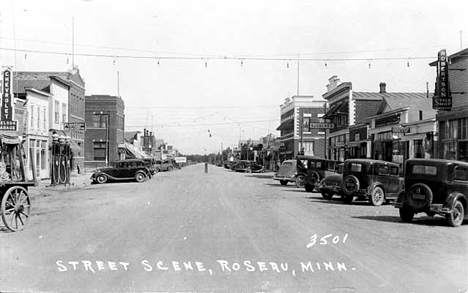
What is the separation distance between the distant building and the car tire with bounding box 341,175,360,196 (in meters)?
51.9

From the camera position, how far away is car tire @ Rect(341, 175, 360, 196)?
19.8 meters

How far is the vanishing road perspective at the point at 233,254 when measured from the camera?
7105 mm

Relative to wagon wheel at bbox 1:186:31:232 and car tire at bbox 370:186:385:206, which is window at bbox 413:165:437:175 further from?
wagon wheel at bbox 1:186:31:232

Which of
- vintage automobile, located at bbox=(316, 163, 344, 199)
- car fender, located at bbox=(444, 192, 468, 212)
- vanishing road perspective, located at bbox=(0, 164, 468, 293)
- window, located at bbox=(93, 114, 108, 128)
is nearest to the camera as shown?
vanishing road perspective, located at bbox=(0, 164, 468, 293)

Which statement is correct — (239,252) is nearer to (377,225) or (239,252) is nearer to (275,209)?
(377,225)

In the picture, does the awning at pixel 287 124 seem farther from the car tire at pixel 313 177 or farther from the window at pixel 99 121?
the car tire at pixel 313 177

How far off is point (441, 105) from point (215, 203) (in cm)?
1363

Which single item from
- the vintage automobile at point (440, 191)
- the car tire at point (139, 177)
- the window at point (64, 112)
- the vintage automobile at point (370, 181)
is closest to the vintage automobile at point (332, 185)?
the vintage automobile at point (370, 181)

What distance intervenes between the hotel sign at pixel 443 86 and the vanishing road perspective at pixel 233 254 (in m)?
12.1

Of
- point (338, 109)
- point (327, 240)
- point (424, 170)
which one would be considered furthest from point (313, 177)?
point (338, 109)

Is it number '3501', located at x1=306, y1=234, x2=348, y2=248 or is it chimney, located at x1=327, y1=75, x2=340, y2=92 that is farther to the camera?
chimney, located at x1=327, y1=75, x2=340, y2=92

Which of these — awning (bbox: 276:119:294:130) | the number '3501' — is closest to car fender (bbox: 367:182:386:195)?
the number '3501'

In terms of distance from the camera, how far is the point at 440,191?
44.1 feet

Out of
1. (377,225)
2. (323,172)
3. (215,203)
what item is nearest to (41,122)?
(323,172)
